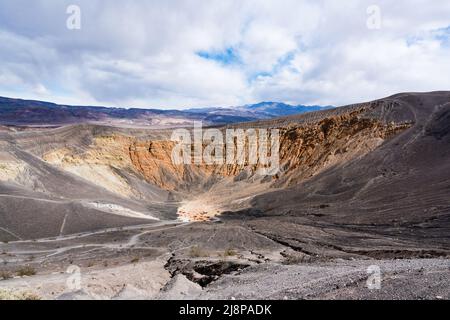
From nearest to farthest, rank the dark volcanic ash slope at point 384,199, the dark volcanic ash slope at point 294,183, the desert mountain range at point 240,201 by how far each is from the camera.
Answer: the desert mountain range at point 240,201, the dark volcanic ash slope at point 384,199, the dark volcanic ash slope at point 294,183

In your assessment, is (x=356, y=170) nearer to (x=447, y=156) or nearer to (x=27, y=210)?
(x=447, y=156)

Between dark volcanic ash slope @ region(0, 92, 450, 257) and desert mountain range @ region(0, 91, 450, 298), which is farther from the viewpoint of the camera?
Answer: dark volcanic ash slope @ region(0, 92, 450, 257)

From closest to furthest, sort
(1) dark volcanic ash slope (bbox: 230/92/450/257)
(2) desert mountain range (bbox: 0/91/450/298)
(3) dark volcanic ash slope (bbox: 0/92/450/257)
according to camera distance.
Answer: (2) desert mountain range (bbox: 0/91/450/298) → (1) dark volcanic ash slope (bbox: 230/92/450/257) → (3) dark volcanic ash slope (bbox: 0/92/450/257)

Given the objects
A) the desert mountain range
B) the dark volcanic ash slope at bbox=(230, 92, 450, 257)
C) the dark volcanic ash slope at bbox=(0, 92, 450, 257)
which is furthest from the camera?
the dark volcanic ash slope at bbox=(0, 92, 450, 257)

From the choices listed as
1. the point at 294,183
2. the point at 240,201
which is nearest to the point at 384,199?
the point at 294,183

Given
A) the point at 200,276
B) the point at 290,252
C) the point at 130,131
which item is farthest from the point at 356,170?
the point at 130,131

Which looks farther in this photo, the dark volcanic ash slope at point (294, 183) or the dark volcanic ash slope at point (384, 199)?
the dark volcanic ash slope at point (294, 183)

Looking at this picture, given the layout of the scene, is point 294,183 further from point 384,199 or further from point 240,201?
point 384,199

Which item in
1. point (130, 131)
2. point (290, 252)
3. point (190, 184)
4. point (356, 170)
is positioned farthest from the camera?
point (130, 131)
